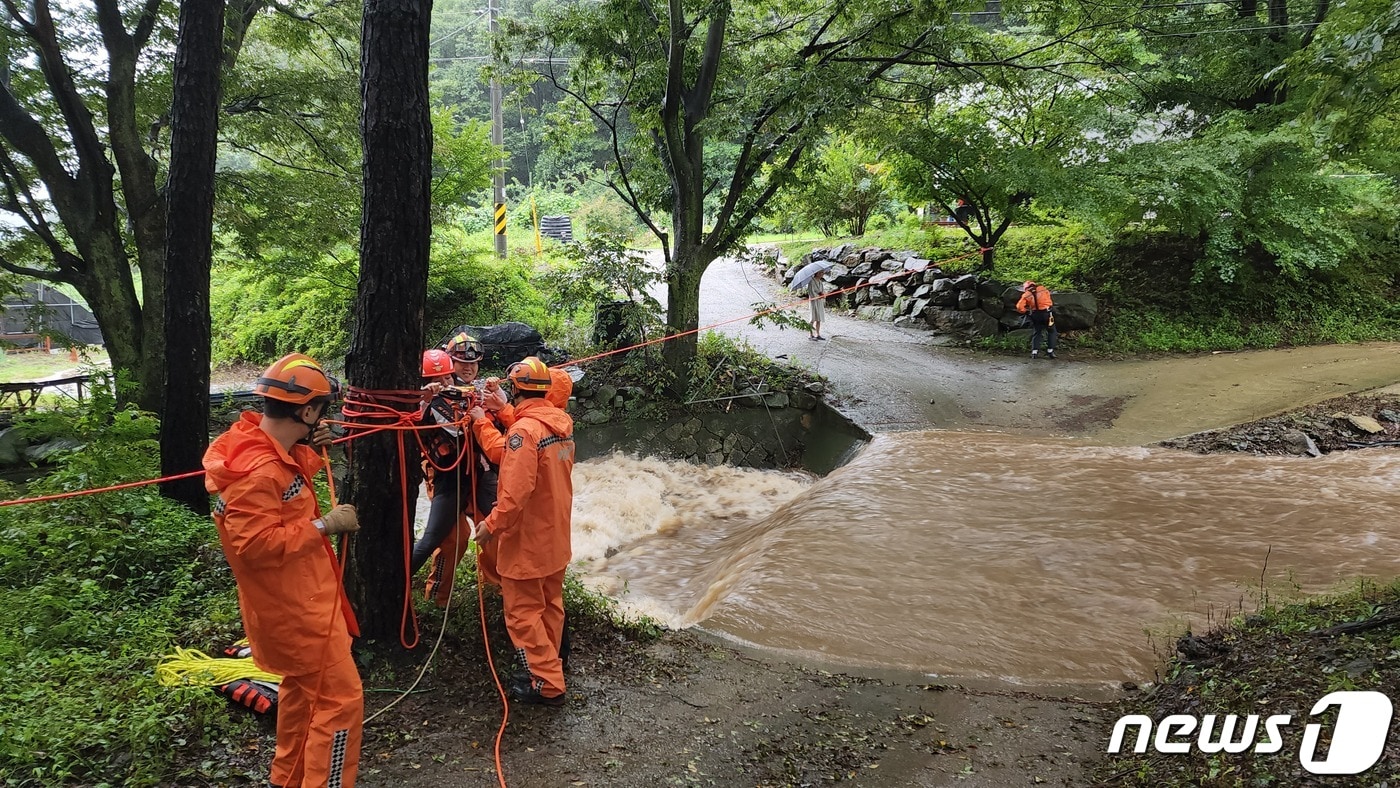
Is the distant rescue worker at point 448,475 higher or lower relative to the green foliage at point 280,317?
lower

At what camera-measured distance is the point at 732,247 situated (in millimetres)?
10555

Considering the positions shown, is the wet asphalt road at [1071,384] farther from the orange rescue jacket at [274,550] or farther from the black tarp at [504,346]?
the orange rescue jacket at [274,550]

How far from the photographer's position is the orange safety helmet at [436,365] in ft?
16.0

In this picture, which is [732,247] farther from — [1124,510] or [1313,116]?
[1313,116]

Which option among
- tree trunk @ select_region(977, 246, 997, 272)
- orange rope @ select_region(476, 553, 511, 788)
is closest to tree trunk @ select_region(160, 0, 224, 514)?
orange rope @ select_region(476, 553, 511, 788)

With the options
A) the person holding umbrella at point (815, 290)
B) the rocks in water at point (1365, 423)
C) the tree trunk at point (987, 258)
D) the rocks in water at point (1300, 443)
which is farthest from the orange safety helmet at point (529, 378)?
the tree trunk at point (987, 258)

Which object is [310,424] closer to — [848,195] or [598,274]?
[598,274]

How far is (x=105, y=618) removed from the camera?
412cm

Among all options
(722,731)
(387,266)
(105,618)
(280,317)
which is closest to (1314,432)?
(722,731)

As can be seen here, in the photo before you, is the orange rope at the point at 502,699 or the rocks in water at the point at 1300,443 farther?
the rocks in water at the point at 1300,443

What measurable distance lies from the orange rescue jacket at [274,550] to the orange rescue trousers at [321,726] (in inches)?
3.7

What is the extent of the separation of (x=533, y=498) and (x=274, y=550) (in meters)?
1.40

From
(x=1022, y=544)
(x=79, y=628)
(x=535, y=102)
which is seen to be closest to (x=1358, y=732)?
(x=1022, y=544)

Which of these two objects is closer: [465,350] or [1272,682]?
[1272,682]
